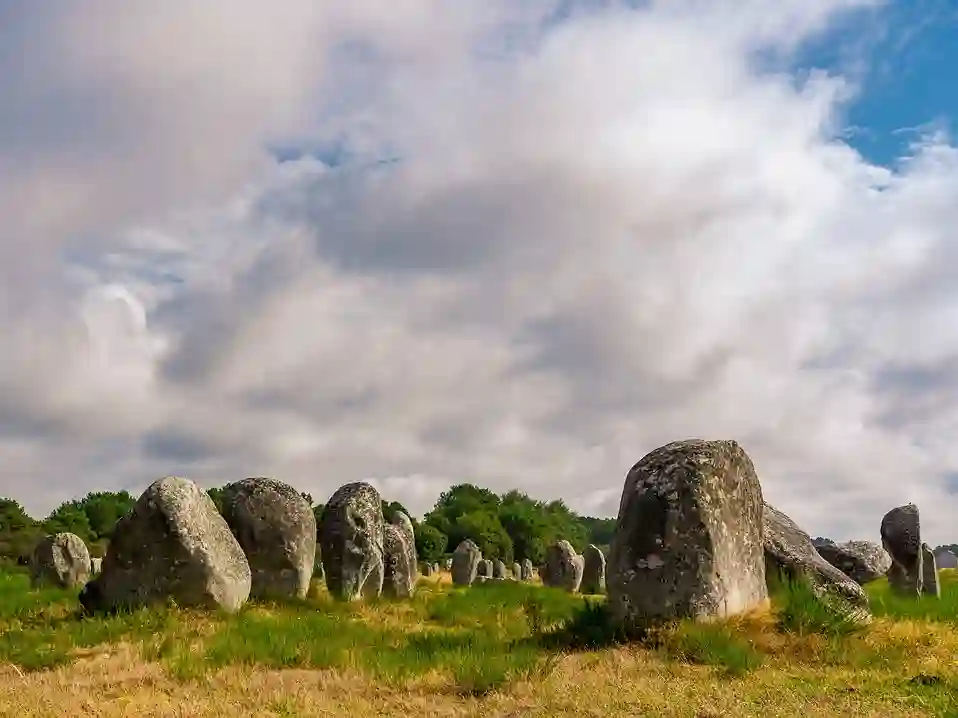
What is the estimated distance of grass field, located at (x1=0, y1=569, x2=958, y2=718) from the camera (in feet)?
24.7

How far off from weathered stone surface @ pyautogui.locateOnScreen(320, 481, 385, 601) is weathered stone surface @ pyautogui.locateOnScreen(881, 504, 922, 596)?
35.4ft

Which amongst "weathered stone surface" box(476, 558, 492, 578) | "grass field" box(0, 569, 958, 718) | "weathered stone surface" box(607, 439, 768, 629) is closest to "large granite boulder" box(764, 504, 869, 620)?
"grass field" box(0, 569, 958, 718)

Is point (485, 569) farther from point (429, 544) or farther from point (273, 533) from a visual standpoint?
point (273, 533)

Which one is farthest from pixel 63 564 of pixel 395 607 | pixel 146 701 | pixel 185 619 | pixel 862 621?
pixel 862 621

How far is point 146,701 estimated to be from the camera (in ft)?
25.7

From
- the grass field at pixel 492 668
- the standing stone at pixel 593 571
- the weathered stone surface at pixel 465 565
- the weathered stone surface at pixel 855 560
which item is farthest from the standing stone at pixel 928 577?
the weathered stone surface at pixel 465 565

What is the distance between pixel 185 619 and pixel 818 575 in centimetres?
856

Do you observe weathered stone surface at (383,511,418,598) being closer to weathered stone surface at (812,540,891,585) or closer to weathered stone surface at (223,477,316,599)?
weathered stone surface at (223,477,316,599)

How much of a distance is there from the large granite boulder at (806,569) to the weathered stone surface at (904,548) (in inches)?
294

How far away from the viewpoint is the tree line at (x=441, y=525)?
55.8 meters

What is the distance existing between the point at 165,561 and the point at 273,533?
3463 millimetres

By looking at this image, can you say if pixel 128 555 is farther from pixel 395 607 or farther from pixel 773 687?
pixel 773 687

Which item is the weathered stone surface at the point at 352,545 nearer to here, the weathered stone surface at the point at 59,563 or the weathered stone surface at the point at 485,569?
the weathered stone surface at the point at 59,563

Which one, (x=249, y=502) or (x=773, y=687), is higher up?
(x=249, y=502)
